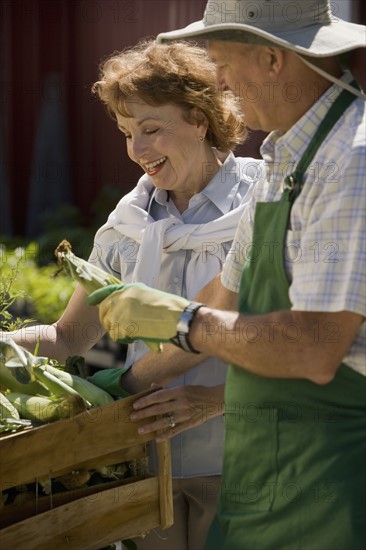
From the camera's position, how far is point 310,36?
2002 mm

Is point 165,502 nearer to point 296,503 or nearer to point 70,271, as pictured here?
point 296,503

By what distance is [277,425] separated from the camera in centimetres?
206

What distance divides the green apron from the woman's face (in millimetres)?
684

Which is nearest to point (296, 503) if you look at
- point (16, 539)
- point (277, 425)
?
point (277, 425)

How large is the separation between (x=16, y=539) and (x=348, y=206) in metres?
1.00

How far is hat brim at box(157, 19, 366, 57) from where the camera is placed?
1.95m

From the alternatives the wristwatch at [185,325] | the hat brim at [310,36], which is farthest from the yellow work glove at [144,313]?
the hat brim at [310,36]

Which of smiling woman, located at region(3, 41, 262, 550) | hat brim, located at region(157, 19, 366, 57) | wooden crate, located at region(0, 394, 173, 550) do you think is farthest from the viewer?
smiling woman, located at region(3, 41, 262, 550)

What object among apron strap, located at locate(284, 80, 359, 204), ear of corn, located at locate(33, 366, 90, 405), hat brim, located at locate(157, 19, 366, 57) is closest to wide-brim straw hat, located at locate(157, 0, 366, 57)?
hat brim, located at locate(157, 19, 366, 57)

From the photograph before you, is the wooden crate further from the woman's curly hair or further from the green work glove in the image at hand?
the woman's curly hair

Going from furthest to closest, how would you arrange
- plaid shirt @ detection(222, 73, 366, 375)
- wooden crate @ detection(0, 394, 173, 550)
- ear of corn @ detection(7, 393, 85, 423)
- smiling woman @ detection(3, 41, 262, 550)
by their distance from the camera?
smiling woman @ detection(3, 41, 262, 550) → ear of corn @ detection(7, 393, 85, 423) → wooden crate @ detection(0, 394, 173, 550) → plaid shirt @ detection(222, 73, 366, 375)

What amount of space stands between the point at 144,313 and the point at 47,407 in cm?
38

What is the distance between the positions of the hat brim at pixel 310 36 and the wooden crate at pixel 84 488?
0.88 m

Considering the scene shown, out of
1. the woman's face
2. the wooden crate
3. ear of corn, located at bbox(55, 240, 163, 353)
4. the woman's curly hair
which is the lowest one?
the wooden crate
